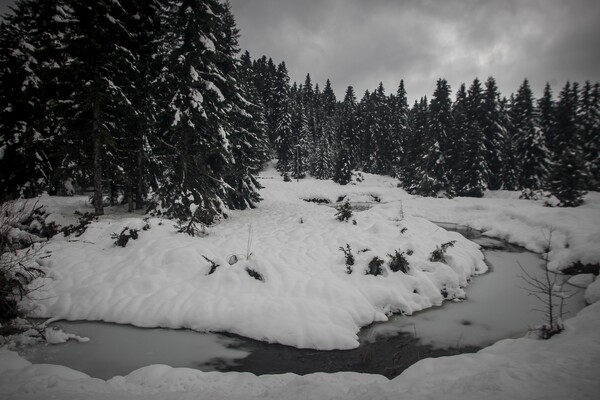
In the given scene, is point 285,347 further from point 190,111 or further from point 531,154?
point 531,154

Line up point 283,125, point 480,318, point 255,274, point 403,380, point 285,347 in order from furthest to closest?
point 283,125 → point 255,274 → point 480,318 → point 285,347 → point 403,380

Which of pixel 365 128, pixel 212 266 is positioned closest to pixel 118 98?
pixel 212 266

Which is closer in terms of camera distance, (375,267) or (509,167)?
(375,267)

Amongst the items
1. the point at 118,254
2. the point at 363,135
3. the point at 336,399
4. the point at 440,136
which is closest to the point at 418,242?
the point at 336,399

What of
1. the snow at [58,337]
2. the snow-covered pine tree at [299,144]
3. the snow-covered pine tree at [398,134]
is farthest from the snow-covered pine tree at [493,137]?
the snow at [58,337]

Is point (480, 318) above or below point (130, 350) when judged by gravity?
above

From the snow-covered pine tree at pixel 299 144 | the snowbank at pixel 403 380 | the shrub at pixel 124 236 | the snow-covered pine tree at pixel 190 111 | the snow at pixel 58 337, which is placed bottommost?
the snow at pixel 58 337

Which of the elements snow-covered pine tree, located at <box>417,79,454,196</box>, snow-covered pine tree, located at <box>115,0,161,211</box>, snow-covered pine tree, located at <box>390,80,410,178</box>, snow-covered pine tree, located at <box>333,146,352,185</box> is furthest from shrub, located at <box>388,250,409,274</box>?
snow-covered pine tree, located at <box>390,80,410,178</box>

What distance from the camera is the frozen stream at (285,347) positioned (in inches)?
208

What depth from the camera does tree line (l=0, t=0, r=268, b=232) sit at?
13.0 metres

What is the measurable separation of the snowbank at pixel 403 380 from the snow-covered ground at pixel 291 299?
18 millimetres

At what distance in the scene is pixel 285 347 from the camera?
6.00m

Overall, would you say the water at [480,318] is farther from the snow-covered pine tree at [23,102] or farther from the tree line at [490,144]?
the tree line at [490,144]

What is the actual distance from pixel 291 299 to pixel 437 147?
108 feet
